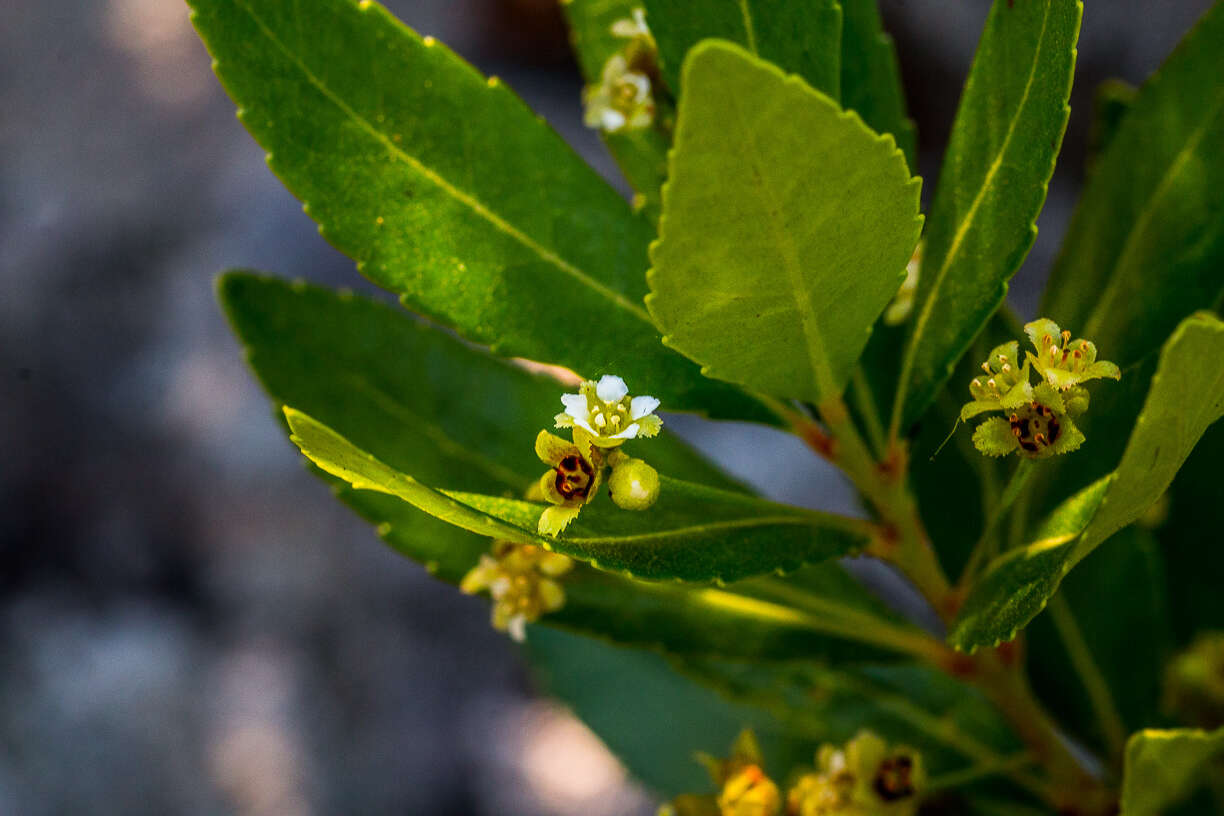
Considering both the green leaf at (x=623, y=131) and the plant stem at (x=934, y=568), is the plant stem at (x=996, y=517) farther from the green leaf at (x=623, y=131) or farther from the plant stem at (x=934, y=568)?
the green leaf at (x=623, y=131)

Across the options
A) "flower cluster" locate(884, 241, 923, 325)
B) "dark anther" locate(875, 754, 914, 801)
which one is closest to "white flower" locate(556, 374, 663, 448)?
"flower cluster" locate(884, 241, 923, 325)

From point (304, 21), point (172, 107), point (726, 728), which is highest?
point (172, 107)

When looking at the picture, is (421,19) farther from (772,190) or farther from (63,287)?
(772,190)

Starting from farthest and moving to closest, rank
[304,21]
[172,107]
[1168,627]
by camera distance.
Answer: [172,107]
[1168,627]
[304,21]

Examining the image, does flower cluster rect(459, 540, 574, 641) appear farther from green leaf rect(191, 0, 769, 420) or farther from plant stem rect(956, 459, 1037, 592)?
plant stem rect(956, 459, 1037, 592)

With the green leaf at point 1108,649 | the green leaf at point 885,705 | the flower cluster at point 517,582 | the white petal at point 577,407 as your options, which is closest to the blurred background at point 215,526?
the green leaf at point 885,705

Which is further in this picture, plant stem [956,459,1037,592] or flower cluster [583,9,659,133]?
flower cluster [583,9,659,133]

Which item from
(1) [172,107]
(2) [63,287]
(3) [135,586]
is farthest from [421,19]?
(3) [135,586]
